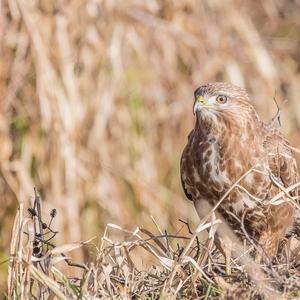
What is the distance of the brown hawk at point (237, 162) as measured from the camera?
4879 millimetres

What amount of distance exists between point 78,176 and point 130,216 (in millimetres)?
604

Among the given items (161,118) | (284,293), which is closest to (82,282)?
(284,293)

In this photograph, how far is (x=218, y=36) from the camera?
26.8 ft

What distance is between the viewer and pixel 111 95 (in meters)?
7.31

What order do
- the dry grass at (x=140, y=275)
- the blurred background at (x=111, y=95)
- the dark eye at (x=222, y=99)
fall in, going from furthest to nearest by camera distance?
the blurred background at (x=111, y=95)
the dark eye at (x=222, y=99)
the dry grass at (x=140, y=275)

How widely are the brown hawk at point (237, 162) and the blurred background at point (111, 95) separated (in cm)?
184

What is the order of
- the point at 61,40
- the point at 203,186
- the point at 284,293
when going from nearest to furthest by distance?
the point at 284,293 → the point at 203,186 → the point at 61,40

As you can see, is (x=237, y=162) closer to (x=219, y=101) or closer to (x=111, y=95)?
(x=219, y=101)

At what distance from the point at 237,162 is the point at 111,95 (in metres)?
2.51

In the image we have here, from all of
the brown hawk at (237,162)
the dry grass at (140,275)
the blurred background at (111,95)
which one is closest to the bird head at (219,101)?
the brown hawk at (237,162)

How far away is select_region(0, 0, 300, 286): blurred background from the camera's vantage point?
6887mm

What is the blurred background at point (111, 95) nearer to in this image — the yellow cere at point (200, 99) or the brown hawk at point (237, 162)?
the brown hawk at point (237, 162)

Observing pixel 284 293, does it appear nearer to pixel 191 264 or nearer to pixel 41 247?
pixel 191 264

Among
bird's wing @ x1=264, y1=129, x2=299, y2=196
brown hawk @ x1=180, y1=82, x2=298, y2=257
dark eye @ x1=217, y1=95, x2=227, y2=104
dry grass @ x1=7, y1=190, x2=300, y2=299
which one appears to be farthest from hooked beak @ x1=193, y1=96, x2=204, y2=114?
dry grass @ x1=7, y1=190, x2=300, y2=299
